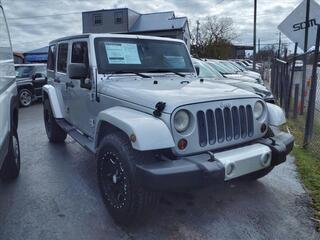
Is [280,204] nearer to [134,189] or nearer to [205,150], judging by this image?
[205,150]

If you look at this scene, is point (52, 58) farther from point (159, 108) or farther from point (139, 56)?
point (159, 108)

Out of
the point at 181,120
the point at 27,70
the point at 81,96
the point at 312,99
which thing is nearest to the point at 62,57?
the point at 81,96

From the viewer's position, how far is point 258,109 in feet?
12.5

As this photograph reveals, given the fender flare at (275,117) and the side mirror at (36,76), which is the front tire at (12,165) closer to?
the fender flare at (275,117)

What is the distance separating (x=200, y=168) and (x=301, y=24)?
218 inches

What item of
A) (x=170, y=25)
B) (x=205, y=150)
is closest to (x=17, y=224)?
(x=205, y=150)

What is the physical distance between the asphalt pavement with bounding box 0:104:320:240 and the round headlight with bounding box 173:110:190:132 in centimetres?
106

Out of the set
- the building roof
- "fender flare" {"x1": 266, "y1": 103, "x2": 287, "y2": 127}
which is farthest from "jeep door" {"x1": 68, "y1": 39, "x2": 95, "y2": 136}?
the building roof

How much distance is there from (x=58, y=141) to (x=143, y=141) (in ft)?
14.4

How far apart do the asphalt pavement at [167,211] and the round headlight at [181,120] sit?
106 cm

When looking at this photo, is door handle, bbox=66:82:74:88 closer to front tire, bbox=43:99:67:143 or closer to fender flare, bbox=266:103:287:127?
front tire, bbox=43:99:67:143

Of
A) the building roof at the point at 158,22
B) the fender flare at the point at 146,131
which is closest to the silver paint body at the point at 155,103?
the fender flare at the point at 146,131

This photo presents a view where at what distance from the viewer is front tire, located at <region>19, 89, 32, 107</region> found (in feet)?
43.2

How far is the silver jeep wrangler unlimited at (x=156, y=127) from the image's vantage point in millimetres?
3002
